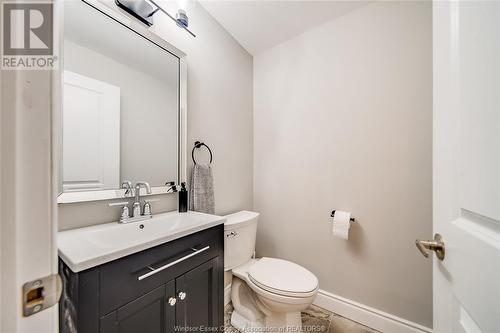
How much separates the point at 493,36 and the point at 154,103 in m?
1.40

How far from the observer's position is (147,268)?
79cm

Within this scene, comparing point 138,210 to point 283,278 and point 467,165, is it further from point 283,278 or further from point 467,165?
point 467,165

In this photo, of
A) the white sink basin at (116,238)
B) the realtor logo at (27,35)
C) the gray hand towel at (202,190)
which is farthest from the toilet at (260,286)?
the realtor logo at (27,35)

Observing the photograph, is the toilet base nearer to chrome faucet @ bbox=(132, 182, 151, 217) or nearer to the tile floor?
the tile floor

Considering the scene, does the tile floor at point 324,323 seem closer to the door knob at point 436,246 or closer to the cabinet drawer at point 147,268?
the cabinet drawer at point 147,268

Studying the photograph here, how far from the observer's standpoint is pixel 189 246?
964 mm

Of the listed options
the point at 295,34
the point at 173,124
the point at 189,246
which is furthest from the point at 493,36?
Answer: the point at 295,34

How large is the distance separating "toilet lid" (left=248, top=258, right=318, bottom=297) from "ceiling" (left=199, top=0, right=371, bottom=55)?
1.88 metres

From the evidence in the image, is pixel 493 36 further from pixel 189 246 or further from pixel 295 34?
pixel 295 34

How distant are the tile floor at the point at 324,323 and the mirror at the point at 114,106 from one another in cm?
112

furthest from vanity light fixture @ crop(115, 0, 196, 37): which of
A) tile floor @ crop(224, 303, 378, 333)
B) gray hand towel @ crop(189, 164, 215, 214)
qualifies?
tile floor @ crop(224, 303, 378, 333)

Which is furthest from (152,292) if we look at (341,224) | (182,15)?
(182,15)

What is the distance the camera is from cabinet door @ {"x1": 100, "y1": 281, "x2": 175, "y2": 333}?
2.30 feet

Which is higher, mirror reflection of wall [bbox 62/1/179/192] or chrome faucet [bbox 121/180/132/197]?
mirror reflection of wall [bbox 62/1/179/192]
